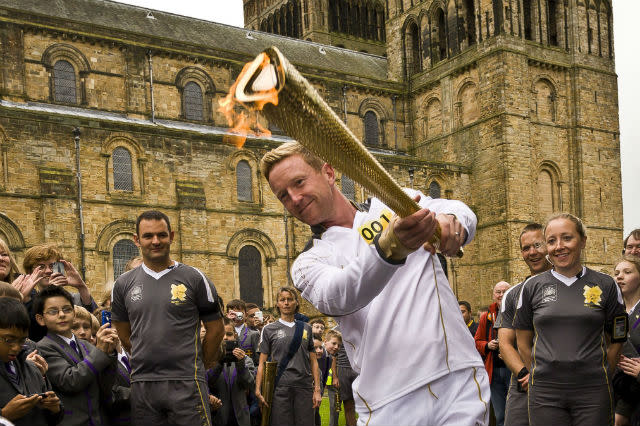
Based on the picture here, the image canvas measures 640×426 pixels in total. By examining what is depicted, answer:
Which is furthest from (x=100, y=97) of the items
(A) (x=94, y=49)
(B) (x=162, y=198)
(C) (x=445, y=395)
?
(C) (x=445, y=395)

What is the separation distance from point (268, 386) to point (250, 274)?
23.3 m

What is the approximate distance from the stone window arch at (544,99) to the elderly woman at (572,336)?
38635 millimetres

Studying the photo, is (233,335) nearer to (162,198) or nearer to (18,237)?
(18,237)

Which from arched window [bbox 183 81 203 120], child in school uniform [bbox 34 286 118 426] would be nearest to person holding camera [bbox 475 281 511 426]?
child in school uniform [bbox 34 286 118 426]

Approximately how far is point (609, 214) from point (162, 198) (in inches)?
1052

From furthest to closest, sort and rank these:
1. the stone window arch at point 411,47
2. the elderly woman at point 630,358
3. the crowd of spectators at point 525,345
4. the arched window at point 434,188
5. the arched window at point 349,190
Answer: the stone window arch at point 411,47 < the arched window at point 434,188 < the arched window at point 349,190 < the elderly woman at point 630,358 < the crowd of spectators at point 525,345

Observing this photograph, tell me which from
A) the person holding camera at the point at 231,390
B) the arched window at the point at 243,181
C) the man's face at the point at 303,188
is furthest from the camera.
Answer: the arched window at the point at 243,181

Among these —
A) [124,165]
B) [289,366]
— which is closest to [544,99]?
[124,165]

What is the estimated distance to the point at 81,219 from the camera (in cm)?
2805

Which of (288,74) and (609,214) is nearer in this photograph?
(288,74)

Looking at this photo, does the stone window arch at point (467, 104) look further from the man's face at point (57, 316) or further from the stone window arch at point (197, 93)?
the man's face at point (57, 316)

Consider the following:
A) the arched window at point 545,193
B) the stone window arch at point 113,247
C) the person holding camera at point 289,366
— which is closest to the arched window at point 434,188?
the arched window at point 545,193

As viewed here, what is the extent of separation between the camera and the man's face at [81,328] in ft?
20.8

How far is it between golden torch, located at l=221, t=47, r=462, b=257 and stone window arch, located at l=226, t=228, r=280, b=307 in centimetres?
2958
